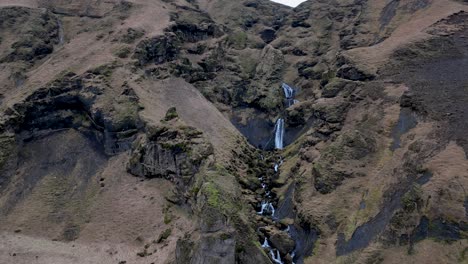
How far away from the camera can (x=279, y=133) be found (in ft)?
303

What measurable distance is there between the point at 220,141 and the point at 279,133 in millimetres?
18847

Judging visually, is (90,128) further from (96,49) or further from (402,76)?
(402,76)

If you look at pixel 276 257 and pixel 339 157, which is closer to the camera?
pixel 276 257

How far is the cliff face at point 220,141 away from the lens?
156ft

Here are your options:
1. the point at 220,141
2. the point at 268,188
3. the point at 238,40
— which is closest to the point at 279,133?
the point at 220,141

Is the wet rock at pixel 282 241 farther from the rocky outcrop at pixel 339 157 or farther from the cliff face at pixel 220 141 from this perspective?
the rocky outcrop at pixel 339 157

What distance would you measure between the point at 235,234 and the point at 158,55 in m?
58.4

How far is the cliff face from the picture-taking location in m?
47.6

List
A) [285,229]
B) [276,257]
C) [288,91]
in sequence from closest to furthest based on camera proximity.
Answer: [276,257] < [285,229] < [288,91]

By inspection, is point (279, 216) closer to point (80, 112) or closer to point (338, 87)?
point (338, 87)

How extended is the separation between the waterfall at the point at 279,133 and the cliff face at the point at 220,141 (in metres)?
0.36

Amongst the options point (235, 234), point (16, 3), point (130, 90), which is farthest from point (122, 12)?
point (235, 234)

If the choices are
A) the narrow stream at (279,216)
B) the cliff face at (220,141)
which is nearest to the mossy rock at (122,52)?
the cliff face at (220,141)

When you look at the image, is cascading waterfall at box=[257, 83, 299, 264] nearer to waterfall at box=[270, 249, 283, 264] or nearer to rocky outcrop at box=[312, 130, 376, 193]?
waterfall at box=[270, 249, 283, 264]
